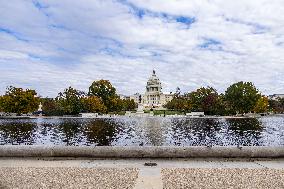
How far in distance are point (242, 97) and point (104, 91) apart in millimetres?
55273

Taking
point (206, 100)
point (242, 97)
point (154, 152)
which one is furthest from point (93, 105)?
point (154, 152)

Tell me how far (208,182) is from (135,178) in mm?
2647

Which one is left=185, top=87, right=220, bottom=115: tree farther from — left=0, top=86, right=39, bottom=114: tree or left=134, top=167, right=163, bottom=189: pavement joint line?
left=134, top=167, right=163, bottom=189: pavement joint line

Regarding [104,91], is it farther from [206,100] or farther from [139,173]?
[139,173]

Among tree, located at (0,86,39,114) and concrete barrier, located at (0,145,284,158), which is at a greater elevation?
tree, located at (0,86,39,114)

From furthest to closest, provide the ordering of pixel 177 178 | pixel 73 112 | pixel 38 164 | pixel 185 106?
1. pixel 185 106
2. pixel 73 112
3. pixel 38 164
4. pixel 177 178

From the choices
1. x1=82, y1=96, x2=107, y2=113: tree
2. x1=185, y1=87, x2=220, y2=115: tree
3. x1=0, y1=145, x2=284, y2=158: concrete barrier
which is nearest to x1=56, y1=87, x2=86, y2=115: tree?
x1=82, y1=96, x2=107, y2=113: tree

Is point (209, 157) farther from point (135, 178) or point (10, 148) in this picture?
point (10, 148)

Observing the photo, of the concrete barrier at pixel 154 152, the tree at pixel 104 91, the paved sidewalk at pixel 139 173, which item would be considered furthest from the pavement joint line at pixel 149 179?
the tree at pixel 104 91

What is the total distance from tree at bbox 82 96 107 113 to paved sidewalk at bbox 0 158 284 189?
106m

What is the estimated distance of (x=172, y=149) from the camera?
17.0 metres

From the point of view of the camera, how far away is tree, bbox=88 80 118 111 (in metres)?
134

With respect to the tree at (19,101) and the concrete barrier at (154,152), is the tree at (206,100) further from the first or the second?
the concrete barrier at (154,152)

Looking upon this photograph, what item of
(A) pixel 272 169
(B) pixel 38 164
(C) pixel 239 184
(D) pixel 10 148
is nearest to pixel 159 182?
(C) pixel 239 184
